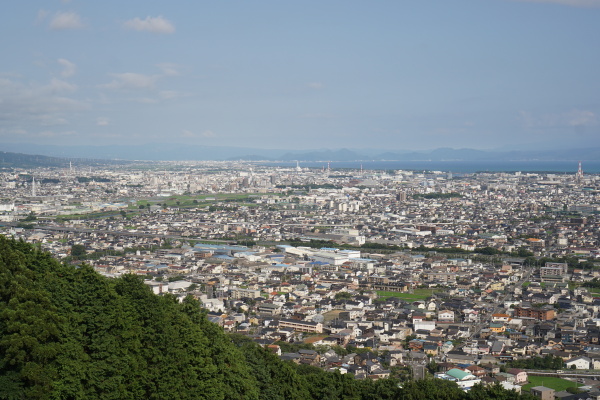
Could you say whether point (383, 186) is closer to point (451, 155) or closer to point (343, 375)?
point (343, 375)

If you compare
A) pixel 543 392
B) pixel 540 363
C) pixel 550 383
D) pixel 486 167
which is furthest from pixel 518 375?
pixel 486 167

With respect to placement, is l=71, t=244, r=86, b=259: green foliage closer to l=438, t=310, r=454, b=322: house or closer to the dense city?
the dense city

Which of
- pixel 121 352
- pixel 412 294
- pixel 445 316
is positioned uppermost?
pixel 121 352

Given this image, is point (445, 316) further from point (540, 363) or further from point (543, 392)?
point (543, 392)

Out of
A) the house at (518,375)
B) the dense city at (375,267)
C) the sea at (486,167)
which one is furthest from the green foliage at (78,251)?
the sea at (486,167)

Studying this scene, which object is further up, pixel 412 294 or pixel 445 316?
pixel 445 316

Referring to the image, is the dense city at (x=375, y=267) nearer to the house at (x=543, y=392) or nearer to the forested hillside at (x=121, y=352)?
the house at (x=543, y=392)
